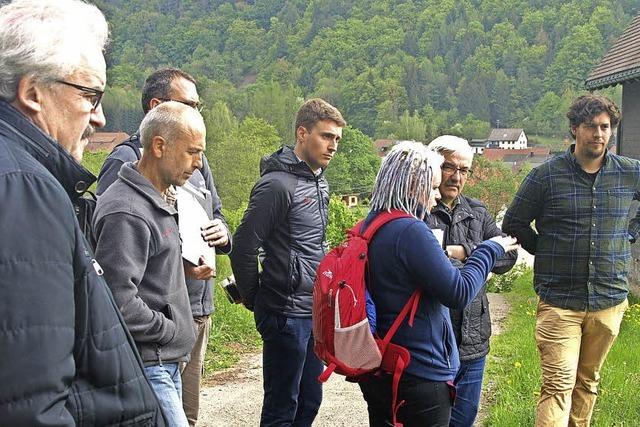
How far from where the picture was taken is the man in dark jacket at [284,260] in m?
4.15

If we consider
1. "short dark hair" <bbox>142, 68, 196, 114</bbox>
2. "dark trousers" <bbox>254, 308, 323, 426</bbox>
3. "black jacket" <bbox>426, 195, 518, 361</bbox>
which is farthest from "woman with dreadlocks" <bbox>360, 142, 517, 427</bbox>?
"short dark hair" <bbox>142, 68, 196, 114</bbox>

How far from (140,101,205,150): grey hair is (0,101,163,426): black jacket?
119 cm

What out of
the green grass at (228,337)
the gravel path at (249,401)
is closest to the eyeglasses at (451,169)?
the gravel path at (249,401)

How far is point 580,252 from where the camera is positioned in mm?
4457

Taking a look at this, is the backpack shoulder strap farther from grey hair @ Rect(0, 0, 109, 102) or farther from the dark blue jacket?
grey hair @ Rect(0, 0, 109, 102)

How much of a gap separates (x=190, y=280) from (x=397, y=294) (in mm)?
1048

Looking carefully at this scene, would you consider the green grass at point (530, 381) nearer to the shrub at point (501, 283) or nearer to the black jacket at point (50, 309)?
the black jacket at point (50, 309)

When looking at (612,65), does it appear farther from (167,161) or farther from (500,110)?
(500,110)

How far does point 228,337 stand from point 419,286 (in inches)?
217

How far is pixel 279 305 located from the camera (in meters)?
4.16

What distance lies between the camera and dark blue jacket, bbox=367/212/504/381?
3006 mm

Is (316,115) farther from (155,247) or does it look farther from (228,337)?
(228,337)

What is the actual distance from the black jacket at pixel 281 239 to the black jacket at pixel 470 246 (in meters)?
0.70

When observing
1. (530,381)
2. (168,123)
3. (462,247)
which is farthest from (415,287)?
(530,381)
